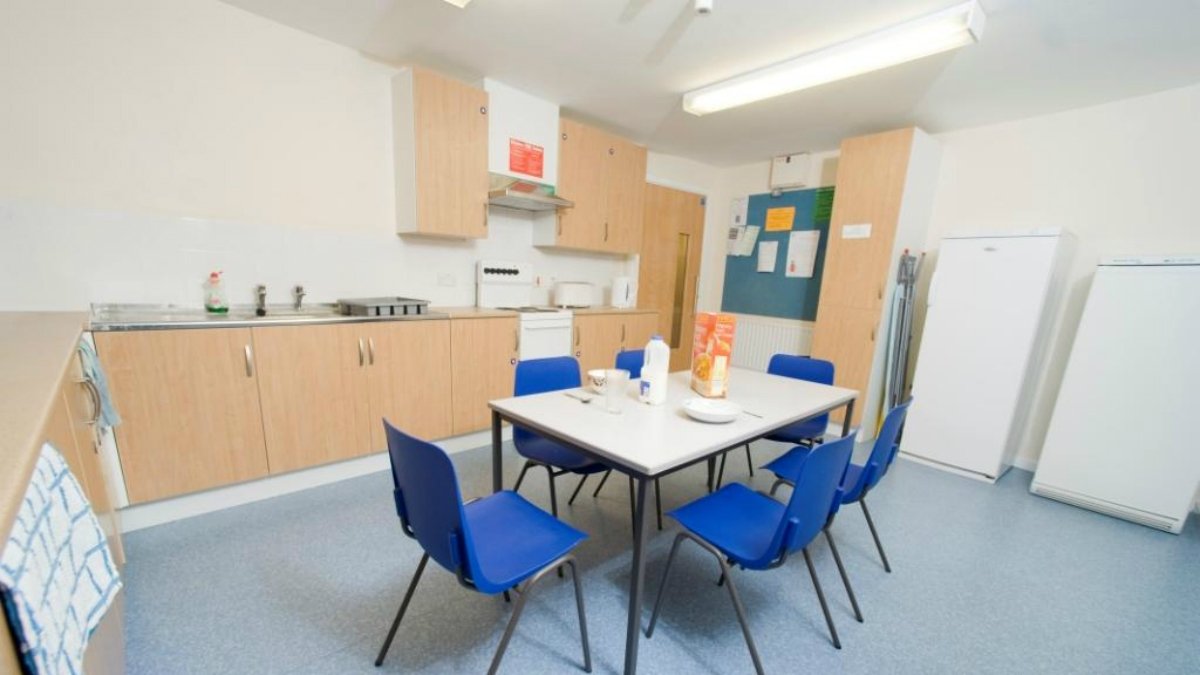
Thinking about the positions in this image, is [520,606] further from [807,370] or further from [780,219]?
[780,219]

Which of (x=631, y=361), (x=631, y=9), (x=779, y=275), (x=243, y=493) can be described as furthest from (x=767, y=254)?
(x=243, y=493)

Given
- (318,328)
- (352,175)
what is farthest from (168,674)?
(352,175)

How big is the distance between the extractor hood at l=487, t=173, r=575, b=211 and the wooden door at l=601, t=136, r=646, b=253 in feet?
1.65

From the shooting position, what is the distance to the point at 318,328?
2.28 metres

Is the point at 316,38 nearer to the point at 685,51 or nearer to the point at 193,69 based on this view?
the point at 193,69

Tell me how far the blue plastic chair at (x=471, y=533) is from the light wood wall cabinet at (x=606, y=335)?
2144mm

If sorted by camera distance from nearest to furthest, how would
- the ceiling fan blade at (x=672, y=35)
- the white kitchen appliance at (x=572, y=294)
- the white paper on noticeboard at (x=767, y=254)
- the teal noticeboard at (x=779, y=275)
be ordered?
the ceiling fan blade at (x=672, y=35) → the white kitchen appliance at (x=572, y=294) → the teal noticeboard at (x=779, y=275) → the white paper on noticeboard at (x=767, y=254)

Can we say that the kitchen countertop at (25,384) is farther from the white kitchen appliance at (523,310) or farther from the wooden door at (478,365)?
the white kitchen appliance at (523,310)

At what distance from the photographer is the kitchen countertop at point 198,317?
1.86 m

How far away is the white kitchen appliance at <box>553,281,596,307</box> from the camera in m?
3.66

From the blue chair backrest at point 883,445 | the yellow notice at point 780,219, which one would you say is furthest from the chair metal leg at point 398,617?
the yellow notice at point 780,219

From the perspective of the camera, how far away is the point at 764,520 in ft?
5.00

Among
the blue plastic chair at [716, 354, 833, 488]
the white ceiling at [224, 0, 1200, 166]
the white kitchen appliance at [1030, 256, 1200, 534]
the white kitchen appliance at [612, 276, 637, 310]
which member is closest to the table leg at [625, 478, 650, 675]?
the blue plastic chair at [716, 354, 833, 488]

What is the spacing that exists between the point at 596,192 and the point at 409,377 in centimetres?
215
